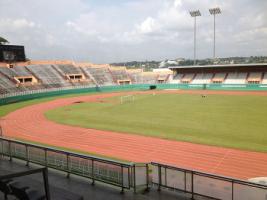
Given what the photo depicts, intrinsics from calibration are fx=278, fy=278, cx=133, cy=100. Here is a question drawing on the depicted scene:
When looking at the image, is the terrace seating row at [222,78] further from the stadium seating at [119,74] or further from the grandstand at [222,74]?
the stadium seating at [119,74]

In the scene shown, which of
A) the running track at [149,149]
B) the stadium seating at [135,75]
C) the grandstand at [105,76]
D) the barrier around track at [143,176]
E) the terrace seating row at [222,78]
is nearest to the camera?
the barrier around track at [143,176]

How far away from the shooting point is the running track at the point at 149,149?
16.1 metres

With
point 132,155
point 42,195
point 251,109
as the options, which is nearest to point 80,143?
point 132,155

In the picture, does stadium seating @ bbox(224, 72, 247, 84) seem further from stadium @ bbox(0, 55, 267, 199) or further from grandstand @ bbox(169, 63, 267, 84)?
stadium @ bbox(0, 55, 267, 199)

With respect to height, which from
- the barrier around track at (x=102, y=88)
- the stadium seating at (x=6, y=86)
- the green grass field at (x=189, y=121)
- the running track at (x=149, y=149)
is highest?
the stadium seating at (x=6, y=86)

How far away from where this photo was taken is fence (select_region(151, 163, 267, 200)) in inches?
277

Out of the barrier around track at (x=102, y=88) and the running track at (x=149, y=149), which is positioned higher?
the barrier around track at (x=102, y=88)

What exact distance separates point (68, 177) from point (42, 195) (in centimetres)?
339

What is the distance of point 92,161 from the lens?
9344mm

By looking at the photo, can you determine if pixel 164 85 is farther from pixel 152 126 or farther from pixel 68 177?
pixel 68 177

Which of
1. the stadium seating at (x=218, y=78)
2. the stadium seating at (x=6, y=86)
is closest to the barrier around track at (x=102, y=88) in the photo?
the stadium seating at (x=6, y=86)

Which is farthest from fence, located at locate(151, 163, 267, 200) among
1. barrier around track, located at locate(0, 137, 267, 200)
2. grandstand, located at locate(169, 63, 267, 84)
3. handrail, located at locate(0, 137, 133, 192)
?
grandstand, located at locate(169, 63, 267, 84)

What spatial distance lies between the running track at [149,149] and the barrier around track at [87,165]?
7767 millimetres

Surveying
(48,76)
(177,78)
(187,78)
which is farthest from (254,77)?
(48,76)
